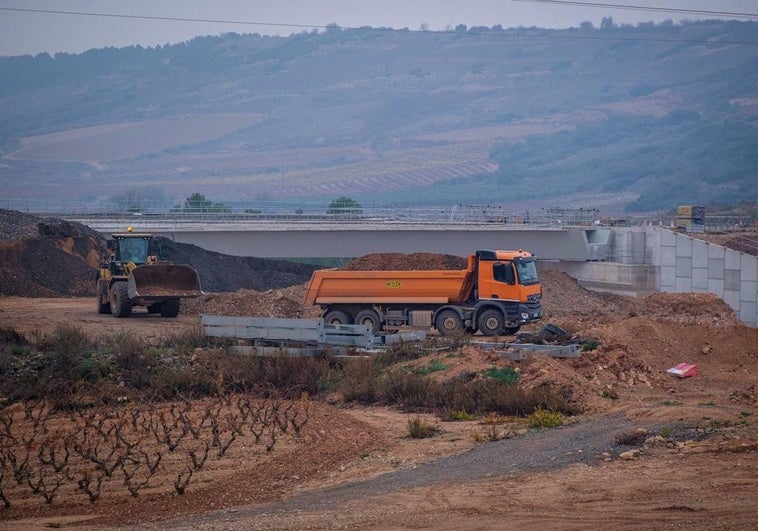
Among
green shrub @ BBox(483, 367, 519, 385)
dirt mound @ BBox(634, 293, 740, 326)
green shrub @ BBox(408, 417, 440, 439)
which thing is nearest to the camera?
green shrub @ BBox(408, 417, 440, 439)

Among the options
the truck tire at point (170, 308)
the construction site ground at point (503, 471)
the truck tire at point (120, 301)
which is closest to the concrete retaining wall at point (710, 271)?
the truck tire at point (170, 308)

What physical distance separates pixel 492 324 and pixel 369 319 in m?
3.61

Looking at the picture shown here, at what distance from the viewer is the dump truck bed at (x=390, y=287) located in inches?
1185

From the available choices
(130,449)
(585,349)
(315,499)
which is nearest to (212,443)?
(130,449)

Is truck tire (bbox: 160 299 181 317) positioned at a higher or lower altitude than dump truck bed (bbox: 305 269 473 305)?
lower

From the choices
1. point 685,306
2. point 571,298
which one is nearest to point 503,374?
point 685,306

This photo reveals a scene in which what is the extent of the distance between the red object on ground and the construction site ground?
0.26 metres

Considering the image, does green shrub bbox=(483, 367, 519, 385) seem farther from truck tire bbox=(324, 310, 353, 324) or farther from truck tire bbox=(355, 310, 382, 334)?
truck tire bbox=(324, 310, 353, 324)

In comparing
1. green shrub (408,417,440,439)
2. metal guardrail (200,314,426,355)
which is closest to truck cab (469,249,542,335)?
metal guardrail (200,314,426,355)

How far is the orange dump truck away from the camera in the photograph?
29.7 meters

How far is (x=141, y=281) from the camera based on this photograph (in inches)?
1305

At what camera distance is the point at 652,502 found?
1218 cm

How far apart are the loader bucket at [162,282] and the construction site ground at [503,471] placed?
1202 cm

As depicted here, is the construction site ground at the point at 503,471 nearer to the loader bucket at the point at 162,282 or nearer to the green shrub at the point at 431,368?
the green shrub at the point at 431,368
